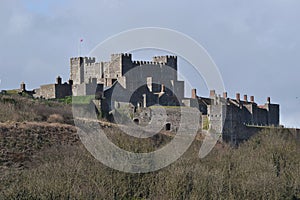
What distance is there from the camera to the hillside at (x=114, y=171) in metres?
43.2

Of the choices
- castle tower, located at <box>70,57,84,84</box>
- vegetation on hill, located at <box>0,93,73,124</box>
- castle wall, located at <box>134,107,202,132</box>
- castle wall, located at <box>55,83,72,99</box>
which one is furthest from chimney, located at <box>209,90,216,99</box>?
vegetation on hill, located at <box>0,93,73,124</box>

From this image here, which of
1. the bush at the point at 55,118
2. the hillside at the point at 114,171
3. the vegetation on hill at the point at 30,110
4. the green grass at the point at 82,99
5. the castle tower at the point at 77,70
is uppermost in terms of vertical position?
the castle tower at the point at 77,70

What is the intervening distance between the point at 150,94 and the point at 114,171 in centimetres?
2714

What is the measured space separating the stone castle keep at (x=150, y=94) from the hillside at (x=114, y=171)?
281cm

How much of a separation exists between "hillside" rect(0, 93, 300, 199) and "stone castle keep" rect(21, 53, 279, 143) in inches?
111

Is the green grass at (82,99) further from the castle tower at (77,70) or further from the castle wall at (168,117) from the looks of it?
the castle tower at (77,70)

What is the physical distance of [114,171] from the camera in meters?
47.1

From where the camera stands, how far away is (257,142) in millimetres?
66750

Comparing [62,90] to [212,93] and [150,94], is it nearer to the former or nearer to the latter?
[150,94]

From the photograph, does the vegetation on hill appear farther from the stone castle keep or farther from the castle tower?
the castle tower

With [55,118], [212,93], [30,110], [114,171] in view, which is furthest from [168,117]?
[114,171]

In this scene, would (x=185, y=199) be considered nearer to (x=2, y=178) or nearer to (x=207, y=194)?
(x=207, y=194)

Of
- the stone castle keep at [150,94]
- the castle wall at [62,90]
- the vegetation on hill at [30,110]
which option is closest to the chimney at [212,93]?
the stone castle keep at [150,94]

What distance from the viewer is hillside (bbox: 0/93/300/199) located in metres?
43.2
